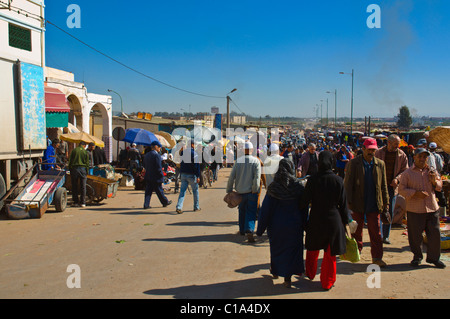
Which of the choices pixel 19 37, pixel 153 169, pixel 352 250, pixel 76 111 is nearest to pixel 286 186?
pixel 352 250

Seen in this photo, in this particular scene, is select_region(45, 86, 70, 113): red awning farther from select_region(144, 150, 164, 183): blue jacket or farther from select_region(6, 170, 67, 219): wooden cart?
select_region(144, 150, 164, 183): blue jacket

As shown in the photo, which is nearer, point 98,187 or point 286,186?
point 286,186

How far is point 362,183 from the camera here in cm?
635

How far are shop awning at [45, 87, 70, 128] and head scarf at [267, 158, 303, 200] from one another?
12606 mm

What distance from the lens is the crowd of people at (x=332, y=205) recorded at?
527 centimetres

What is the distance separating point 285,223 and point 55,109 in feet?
42.7

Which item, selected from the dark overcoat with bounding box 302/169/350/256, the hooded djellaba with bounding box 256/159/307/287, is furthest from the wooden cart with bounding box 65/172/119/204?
the dark overcoat with bounding box 302/169/350/256

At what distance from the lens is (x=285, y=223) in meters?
5.36

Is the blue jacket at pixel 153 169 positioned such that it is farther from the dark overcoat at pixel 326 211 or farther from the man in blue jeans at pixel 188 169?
the dark overcoat at pixel 326 211

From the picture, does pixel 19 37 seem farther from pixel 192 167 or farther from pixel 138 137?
pixel 192 167

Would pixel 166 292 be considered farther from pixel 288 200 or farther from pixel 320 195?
pixel 320 195

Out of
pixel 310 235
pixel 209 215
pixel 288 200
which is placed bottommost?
pixel 209 215
